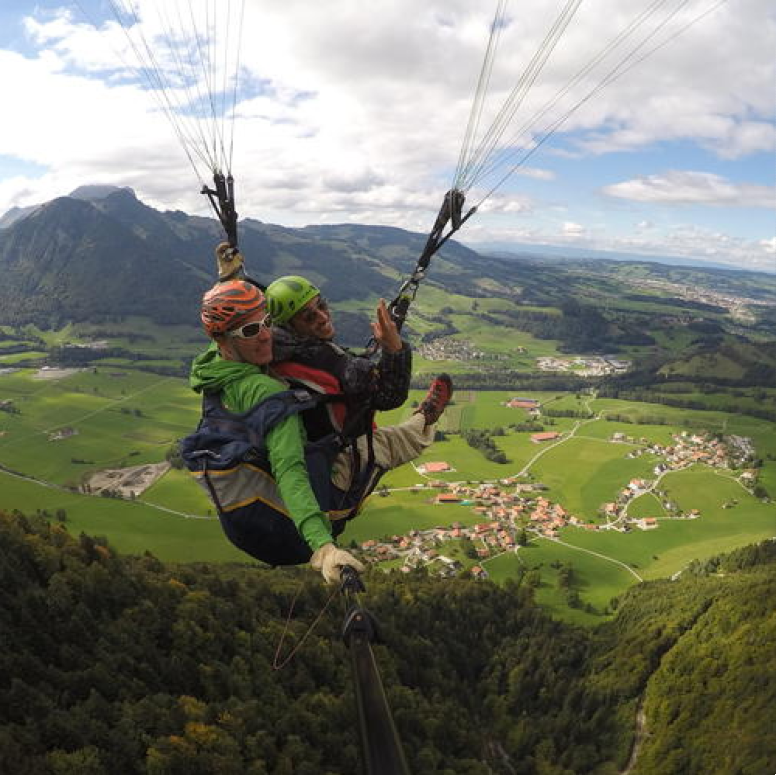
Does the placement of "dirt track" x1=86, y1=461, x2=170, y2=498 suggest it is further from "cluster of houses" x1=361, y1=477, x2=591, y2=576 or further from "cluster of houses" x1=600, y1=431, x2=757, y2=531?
"cluster of houses" x1=600, y1=431, x2=757, y2=531

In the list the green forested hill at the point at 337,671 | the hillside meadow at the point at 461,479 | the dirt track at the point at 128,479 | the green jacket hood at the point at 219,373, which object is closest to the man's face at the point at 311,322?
the green jacket hood at the point at 219,373

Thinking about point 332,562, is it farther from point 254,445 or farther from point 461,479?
point 461,479

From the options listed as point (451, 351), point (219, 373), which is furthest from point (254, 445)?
point (451, 351)

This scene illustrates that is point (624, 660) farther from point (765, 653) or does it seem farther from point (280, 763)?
point (280, 763)

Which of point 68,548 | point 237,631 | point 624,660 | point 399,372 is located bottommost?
point 624,660

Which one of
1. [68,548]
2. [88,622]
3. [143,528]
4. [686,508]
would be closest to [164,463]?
[143,528]

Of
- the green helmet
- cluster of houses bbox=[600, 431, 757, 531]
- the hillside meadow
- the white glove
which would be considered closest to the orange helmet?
the green helmet
